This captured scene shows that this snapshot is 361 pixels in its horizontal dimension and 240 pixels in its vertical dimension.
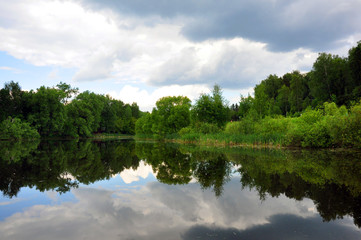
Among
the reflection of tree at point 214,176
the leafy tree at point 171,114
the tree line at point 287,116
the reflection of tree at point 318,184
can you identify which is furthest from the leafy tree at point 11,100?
the reflection of tree at point 318,184

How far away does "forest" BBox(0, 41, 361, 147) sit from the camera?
77.3 feet

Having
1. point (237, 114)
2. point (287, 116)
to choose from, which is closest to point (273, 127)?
point (287, 116)

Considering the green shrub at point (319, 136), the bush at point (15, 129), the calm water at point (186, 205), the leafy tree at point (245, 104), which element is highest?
the leafy tree at point (245, 104)

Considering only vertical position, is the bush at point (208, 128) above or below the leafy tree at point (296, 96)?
below

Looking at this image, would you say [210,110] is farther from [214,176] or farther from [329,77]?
[329,77]

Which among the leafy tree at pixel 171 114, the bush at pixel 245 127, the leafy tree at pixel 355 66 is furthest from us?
the leafy tree at pixel 355 66

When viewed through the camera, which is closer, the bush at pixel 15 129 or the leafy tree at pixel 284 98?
the bush at pixel 15 129

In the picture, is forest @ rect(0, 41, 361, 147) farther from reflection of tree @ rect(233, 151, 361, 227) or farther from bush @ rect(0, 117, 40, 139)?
reflection of tree @ rect(233, 151, 361, 227)

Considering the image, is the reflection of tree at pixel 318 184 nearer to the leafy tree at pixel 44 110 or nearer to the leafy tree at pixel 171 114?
the leafy tree at pixel 171 114

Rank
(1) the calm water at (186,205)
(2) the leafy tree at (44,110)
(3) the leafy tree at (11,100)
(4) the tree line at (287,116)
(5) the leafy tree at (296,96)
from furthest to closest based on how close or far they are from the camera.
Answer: (5) the leafy tree at (296,96) → (2) the leafy tree at (44,110) → (3) the leafy tree at (11,100) → (4) the tree line at (287,116) → (1) the calm water at (186,205)

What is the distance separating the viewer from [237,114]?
65750 mm

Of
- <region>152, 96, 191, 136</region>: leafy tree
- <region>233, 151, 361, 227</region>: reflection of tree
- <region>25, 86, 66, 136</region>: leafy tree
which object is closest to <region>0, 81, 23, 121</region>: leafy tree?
<region>25, 86, 66, 136</region>: leafy tree

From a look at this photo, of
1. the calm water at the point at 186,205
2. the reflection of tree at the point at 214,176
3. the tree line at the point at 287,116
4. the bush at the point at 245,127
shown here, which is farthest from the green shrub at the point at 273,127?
the calm water at the point at 186,205

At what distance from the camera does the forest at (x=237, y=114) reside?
2358cm
